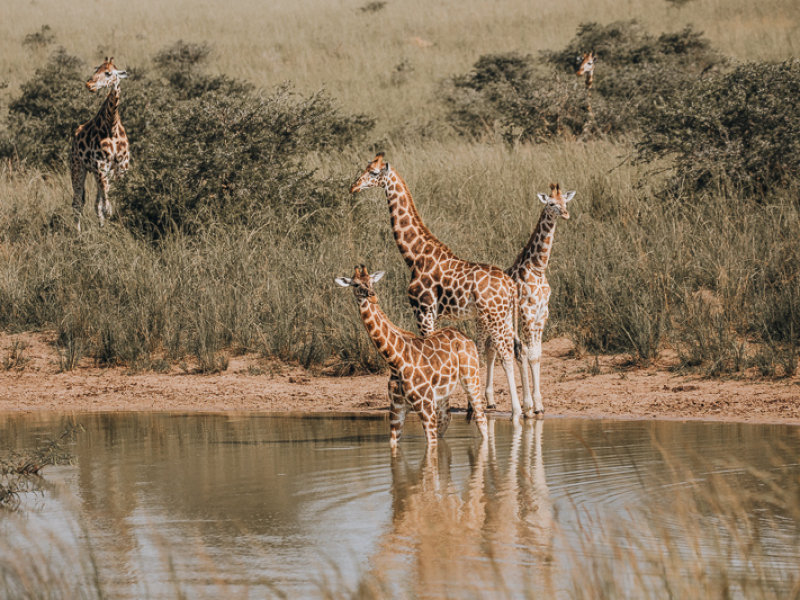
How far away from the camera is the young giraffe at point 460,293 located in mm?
8625

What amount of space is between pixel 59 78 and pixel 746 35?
27041mm

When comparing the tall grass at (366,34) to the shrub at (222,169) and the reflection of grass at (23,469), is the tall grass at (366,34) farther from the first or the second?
the reflection of grass at (23,469)

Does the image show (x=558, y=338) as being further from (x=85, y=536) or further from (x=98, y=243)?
(x=85, y=536)

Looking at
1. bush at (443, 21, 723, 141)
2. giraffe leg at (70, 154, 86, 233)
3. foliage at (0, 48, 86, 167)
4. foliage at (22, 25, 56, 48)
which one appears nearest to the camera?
giraffe leg at (70, 154, 86, 233)

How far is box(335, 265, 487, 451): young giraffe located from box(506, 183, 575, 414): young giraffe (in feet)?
3.91

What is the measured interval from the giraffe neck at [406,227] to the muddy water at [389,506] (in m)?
1.52

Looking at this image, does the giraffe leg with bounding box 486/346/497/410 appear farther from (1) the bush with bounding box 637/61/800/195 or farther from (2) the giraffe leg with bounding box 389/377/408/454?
(1) the bush with bounding box 637/61/800/195

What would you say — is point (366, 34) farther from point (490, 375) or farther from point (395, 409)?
point (395, 409)

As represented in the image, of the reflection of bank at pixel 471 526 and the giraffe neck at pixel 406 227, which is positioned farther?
the giraffe neck at pixel 406 227

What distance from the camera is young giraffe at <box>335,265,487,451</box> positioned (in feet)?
24.7

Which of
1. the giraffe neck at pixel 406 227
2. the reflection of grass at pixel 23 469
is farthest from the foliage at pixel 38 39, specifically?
the reflection of grass at pixel 23 469

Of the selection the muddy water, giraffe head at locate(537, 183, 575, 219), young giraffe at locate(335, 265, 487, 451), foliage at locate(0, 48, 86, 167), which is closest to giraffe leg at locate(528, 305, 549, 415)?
the muddy water

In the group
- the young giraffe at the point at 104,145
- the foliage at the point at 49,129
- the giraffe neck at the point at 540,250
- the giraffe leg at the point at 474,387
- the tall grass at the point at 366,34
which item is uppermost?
the tall grass at the point at 366,34

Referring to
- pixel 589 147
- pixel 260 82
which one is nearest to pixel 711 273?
pixel 589 147
